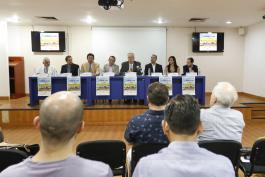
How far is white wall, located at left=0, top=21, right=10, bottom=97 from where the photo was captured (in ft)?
29.6

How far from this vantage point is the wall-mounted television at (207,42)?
1008 centimetres

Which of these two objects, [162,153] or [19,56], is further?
[19,56]

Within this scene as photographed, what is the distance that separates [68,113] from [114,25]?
9.10 meters

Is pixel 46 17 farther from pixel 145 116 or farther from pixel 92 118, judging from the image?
pixel 145 116

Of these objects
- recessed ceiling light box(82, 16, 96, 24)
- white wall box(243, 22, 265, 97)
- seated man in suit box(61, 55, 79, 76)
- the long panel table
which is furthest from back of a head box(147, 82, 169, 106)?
Answer: white wall box(243, 22, 265, 97)

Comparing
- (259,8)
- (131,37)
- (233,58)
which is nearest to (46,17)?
(131,37)

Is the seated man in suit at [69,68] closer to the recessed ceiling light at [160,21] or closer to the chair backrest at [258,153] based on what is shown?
the recessed ceiling light at [160,21]

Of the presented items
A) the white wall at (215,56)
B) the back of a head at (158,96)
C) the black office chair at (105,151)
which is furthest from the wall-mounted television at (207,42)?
the black office chair at (105,151)

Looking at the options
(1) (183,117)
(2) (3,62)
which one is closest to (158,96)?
(1) (183,117)

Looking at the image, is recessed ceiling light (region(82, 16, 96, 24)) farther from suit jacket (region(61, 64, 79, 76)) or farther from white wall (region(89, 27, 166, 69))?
suit jacket (region(61, 64, 79, 76))

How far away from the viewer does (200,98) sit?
671cm

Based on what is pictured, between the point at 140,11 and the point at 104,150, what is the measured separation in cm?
548

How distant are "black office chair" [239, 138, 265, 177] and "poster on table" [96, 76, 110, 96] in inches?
165

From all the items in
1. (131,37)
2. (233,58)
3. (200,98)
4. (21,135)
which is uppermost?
(131,37)
